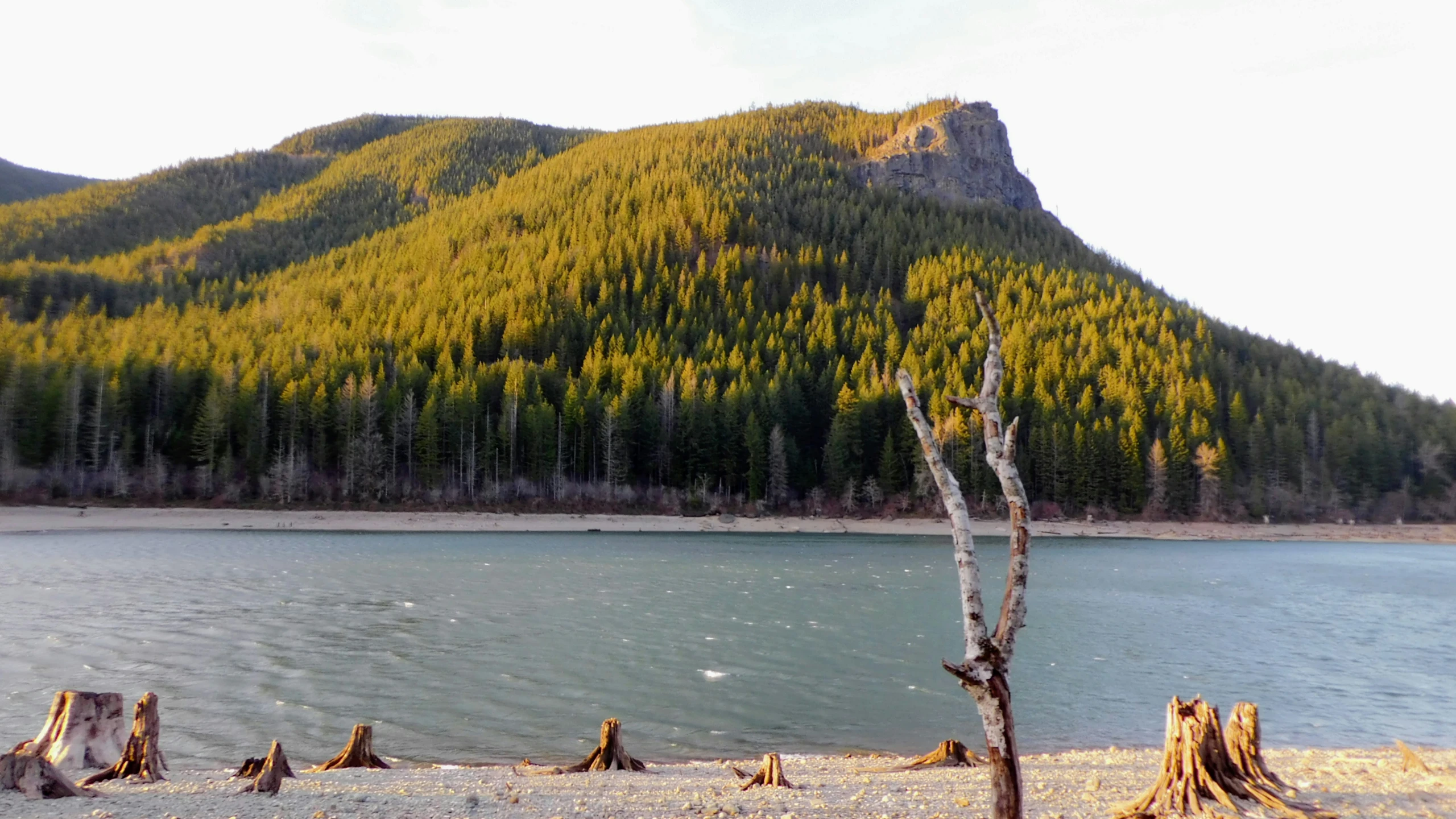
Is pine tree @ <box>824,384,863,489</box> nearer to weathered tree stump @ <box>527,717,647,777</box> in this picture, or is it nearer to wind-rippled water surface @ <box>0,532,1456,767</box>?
wind-rippled water surface @ <box>0,532,1456,767</box>

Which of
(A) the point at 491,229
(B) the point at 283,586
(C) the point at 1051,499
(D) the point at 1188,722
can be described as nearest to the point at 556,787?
(D) the point at 1188,722

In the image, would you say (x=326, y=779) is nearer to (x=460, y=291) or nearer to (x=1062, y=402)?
(x=1062, y=402)

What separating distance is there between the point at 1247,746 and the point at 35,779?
15.0 meters

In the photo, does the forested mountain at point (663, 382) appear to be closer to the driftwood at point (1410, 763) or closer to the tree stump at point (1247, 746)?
the driftwood at point (1410, 763)

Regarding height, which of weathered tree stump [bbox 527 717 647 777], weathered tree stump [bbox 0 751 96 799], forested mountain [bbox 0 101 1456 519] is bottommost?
weathered tree stump [bbox 527 717 647 777]

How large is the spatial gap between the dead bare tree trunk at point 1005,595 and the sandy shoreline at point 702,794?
3.96 m

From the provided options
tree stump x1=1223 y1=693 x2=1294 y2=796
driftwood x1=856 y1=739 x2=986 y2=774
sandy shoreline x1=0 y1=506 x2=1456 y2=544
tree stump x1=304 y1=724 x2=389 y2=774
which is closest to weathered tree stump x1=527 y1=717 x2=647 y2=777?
tree stump x1=304 y1=724 x2=389 y2=774

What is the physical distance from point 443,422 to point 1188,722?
3254 inches

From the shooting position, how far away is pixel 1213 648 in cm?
2764

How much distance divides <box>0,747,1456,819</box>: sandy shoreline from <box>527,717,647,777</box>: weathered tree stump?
0.81ft

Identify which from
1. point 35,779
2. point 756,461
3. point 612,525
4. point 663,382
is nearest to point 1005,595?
point 35,779

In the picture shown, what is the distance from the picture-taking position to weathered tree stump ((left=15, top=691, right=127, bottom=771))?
1073 cm

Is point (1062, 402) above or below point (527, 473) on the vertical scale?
above

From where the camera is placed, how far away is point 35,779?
9023mm
